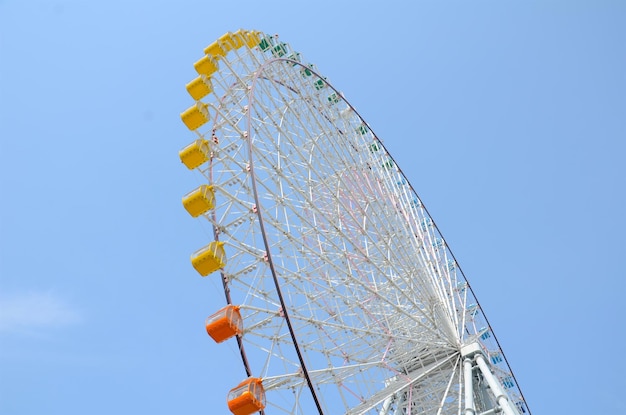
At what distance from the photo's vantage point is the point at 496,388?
14695 millimetres

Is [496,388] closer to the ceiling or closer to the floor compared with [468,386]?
closer to the floor

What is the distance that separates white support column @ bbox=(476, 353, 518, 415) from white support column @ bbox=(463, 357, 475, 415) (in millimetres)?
298

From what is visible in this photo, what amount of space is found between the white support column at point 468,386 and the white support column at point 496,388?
0.30 meters

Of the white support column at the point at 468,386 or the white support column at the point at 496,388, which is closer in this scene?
the white support column at the point at 496,388

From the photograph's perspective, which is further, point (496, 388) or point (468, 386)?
point (468, 386)

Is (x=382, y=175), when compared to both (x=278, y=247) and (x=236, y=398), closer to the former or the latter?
(x=278, y=247)

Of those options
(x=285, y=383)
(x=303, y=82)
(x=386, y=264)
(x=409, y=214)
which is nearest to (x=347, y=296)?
(x=386, y=264)

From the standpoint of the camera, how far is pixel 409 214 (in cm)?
2048

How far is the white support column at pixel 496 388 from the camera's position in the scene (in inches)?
539

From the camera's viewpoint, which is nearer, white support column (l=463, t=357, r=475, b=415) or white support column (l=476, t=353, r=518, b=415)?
white support column (l=476, t=353, r=518, b=415)

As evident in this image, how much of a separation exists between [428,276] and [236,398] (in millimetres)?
8303

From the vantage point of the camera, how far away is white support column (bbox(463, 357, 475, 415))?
45.5ft

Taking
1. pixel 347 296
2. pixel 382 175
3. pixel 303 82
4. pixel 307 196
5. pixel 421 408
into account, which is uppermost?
pixel 303 82

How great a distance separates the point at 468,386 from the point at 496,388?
70cm
